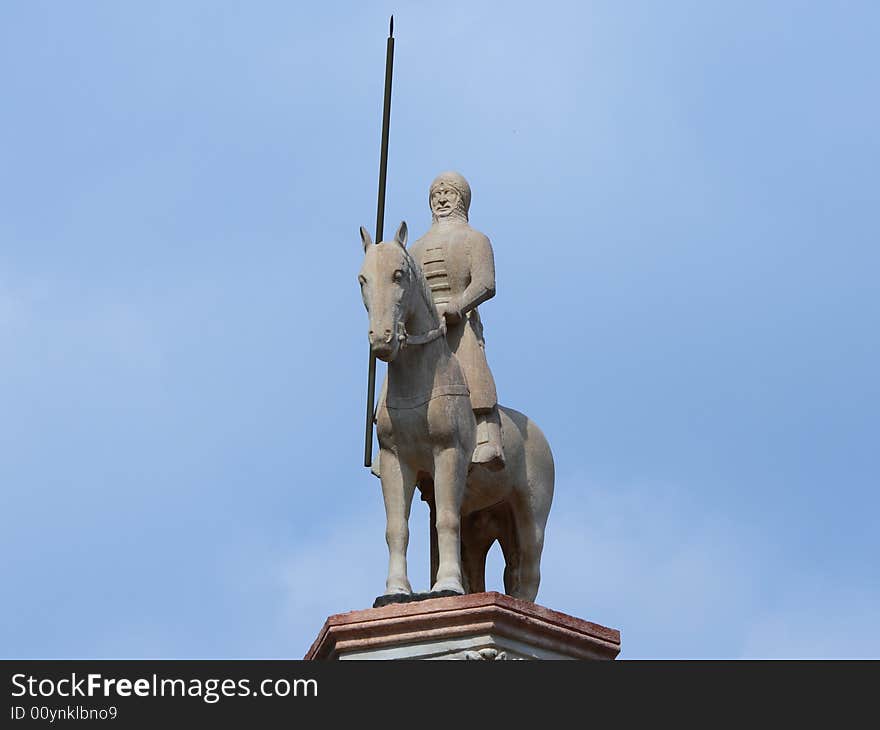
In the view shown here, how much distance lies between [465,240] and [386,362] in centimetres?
178

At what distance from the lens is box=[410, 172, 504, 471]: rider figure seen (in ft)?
79.9

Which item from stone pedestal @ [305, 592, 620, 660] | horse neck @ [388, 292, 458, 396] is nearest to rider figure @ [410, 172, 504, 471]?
horse neck @ [388, 292, 458, 396]

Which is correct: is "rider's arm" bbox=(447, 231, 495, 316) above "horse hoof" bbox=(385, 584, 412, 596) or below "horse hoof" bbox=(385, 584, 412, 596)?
above

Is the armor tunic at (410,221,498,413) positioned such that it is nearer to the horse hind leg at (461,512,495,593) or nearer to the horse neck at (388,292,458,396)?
the horse neck at (388,292,458,396)

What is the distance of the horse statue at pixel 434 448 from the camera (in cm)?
2328

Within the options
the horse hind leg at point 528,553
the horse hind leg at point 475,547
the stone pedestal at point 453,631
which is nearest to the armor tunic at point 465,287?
the horse hind leg at point 528,553

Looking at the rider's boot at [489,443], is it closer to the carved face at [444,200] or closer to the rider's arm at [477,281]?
the rider's arm at [477,281]

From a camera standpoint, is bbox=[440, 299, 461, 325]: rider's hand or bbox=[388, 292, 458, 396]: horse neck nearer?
bbox=[388, 292, 458, 396]: horse neck

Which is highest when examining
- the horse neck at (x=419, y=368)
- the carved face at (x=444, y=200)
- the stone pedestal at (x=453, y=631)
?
the carved face at (x=444, y=200)

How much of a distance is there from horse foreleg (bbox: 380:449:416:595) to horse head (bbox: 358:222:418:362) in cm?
111

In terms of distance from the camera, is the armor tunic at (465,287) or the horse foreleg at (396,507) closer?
the horse foreleg at (396,507)

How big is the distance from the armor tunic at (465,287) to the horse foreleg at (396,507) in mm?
955
